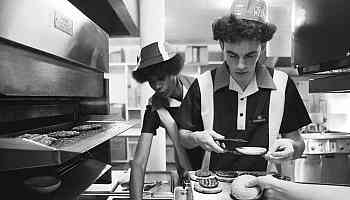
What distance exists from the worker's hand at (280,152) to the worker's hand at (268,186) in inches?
10.2

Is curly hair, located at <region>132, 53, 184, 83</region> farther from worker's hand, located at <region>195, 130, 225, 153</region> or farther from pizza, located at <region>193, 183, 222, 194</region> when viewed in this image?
pizza, located at <region>193, 183, 222, 194</region>

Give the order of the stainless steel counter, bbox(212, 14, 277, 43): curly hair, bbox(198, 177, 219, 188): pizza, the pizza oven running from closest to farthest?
the pizza oven
bbox(198, 177, 219, 188): pizza
bbox(212, 14, 277, 43): curly hair
the stainless steel counter

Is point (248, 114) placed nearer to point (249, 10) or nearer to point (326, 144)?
point (249, 10)

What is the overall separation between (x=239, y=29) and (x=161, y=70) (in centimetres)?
70

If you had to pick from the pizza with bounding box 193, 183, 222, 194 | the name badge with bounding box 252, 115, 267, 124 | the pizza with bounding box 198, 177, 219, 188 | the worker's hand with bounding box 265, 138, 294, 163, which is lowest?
the pizza with bounding box 193, 183, 222, 194

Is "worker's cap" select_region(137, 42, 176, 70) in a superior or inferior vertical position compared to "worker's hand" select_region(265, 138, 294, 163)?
superior

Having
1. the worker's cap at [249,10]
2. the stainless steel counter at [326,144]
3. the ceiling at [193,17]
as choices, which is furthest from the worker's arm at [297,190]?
the ceiling at [193,17]

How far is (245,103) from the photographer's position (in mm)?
1531

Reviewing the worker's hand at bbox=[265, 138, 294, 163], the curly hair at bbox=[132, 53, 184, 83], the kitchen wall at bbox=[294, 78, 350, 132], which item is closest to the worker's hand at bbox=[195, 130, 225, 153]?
the worker's hand at bbox=[265, 138, 294, 163]

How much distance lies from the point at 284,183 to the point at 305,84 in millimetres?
4393

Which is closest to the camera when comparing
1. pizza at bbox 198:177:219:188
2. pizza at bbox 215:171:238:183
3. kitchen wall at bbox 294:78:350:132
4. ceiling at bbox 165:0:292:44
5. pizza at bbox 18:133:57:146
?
pizza at bbox 18:133:57:146

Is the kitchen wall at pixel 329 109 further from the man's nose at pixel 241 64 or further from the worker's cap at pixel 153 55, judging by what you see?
the man's nose at pixel 241 64

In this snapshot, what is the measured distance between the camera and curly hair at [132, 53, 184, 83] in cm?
190

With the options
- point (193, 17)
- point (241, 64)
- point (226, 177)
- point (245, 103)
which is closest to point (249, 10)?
point (241, 64)
